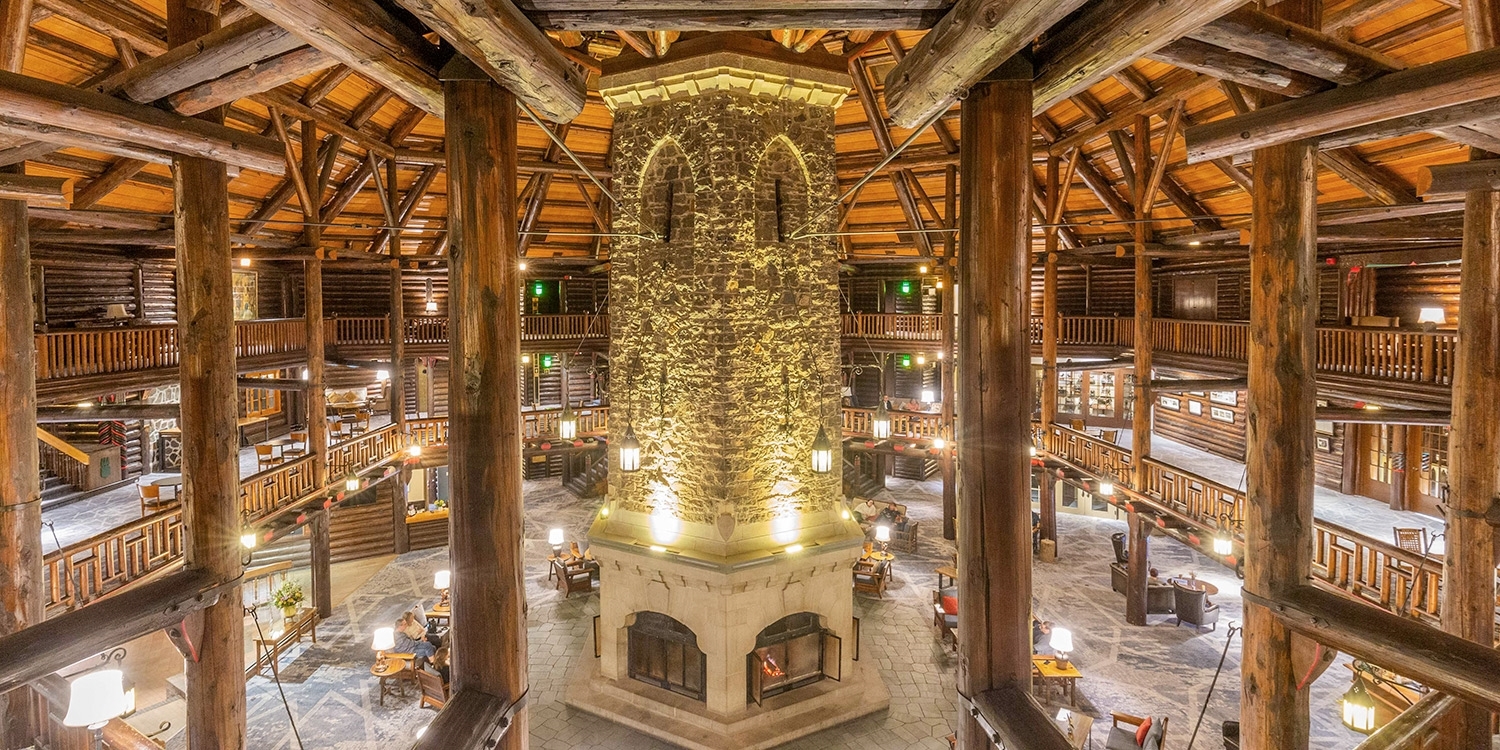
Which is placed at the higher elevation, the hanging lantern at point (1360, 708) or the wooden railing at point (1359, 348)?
the wooden railing at point (1359, 348)

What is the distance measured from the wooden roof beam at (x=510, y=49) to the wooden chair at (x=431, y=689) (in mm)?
9052

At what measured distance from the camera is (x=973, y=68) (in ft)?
10.8

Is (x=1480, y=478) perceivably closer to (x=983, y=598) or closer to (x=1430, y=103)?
(x=1430, y=103)

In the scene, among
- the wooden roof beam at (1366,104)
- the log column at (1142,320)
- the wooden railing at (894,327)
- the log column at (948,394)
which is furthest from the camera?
the wooden railing at (894,327)

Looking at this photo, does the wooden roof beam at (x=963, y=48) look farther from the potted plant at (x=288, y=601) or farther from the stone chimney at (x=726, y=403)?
the potted plant at (x=288, y=601)

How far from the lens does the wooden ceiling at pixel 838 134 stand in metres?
3.83

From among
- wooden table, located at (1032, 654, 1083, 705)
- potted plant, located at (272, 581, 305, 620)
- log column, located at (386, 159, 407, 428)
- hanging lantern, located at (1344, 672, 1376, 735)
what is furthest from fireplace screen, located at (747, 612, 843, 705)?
log column, located at (386, 159, 407, 428)

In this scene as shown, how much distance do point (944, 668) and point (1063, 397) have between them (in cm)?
1581

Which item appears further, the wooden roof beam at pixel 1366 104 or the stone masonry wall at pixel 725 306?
the stone masonry wall at pixel 725 306

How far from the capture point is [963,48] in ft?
10.3

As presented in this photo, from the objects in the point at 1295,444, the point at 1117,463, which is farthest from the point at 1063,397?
the point at 1295,444

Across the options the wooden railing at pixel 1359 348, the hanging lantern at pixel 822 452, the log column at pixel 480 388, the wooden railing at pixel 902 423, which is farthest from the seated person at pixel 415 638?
the wooden railing at pixel 1359 348

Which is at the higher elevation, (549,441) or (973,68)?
(973,68)

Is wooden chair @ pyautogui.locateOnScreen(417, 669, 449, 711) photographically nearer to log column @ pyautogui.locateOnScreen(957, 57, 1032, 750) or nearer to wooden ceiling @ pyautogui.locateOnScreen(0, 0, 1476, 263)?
wooden ceiling @ pyautogui.locateOnScreen(0, 0, 1476, 263)
